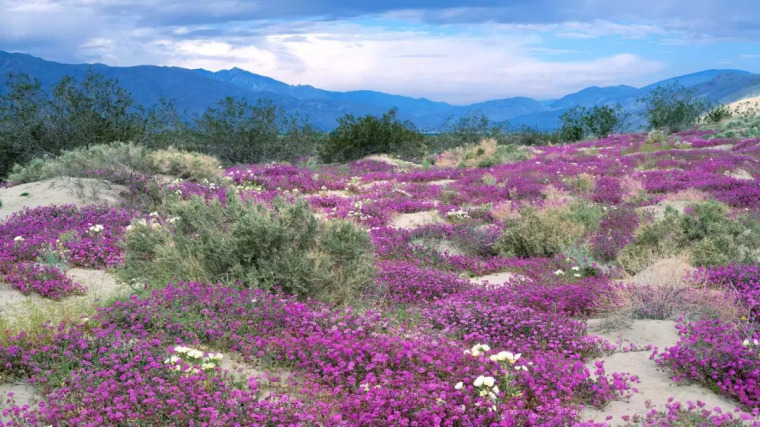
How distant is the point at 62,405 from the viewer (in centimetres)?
422

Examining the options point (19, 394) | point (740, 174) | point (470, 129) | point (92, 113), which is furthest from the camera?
point (470, 129)

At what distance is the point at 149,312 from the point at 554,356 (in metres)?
4.08

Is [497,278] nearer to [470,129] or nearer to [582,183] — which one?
[582,183]

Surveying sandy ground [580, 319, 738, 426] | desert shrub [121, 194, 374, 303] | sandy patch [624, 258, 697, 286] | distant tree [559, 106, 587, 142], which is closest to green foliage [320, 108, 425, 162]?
distant tree [559, 106, 587, 142]

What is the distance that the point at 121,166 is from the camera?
628 inches

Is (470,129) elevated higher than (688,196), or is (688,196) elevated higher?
(470,129)

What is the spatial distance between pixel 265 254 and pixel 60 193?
916cm

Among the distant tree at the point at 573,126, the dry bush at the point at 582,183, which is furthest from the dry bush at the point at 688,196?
the distant tree at the point at 573,126

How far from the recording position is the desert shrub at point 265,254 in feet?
24.4

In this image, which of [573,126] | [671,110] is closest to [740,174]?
[573,126]

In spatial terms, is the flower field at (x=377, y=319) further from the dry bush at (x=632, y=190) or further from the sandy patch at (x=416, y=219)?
the dry bush at (x=632, y=190)

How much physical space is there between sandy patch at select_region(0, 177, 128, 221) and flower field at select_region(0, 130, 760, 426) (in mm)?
1588

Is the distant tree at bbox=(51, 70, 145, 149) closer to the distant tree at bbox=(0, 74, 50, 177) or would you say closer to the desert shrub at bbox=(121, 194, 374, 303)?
the distant tree at bbox=(0, 74, 50, 177)

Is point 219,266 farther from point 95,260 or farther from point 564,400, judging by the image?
point 564,400
